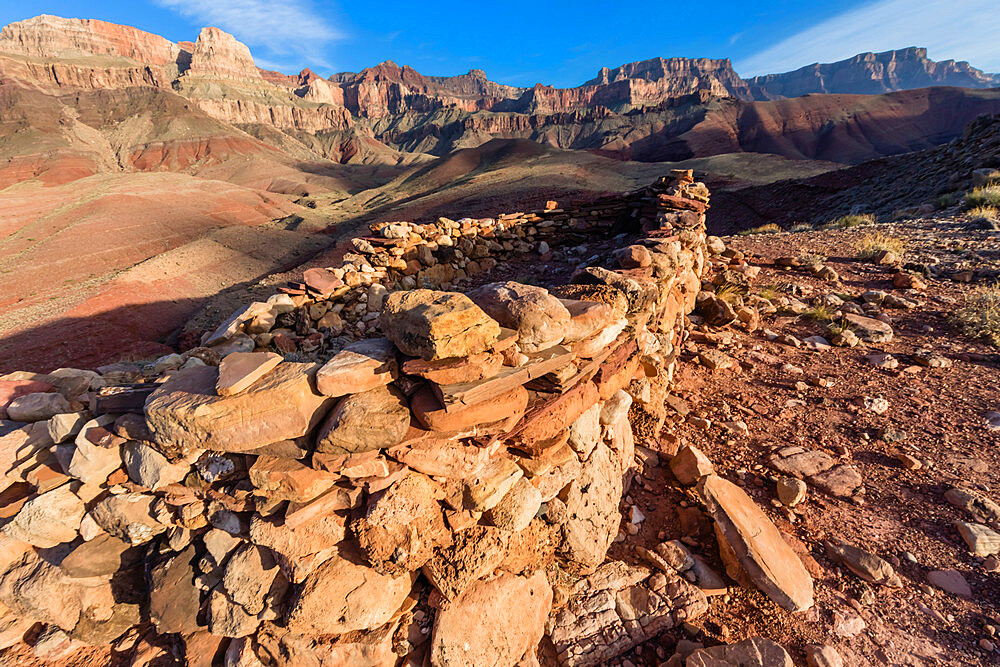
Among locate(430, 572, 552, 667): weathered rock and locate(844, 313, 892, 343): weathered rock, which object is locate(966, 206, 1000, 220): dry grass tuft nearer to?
locate(844, 313, 892, 343): weathered rock

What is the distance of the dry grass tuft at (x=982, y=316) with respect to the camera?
14.7ft

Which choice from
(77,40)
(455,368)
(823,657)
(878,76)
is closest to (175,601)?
(455,368)

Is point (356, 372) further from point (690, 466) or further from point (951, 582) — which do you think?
point (951, 582)

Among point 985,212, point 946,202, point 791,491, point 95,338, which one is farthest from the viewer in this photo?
point 946,202

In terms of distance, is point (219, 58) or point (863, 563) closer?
point (863, 563)

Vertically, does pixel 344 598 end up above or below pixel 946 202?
below

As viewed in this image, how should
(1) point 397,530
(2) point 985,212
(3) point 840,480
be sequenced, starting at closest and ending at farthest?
(1) point 397,530 < (3) point 840,480 < (2) point 985,212

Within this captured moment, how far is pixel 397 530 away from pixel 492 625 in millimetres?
760

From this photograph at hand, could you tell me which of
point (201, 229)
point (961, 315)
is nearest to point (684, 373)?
point (961, 315)

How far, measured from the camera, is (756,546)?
94.3 inches

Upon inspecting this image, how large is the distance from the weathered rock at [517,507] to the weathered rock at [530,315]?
84cm

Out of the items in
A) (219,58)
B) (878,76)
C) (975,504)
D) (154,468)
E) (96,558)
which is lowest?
(975,504)

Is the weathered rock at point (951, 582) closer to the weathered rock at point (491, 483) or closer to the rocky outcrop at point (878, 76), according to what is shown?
the weathered rock at point (491, 483)

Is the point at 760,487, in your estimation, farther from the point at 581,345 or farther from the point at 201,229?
the point at 201,229
